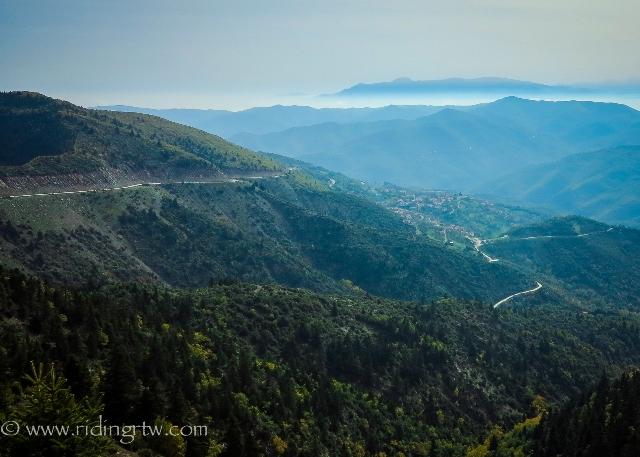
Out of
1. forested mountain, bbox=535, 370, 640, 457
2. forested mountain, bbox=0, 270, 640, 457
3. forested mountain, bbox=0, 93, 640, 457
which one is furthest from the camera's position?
forested mountain, bbox=535, 370, 640, 457

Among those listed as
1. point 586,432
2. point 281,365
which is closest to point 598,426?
point 586,432

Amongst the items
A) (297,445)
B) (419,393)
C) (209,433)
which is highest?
(209,433)

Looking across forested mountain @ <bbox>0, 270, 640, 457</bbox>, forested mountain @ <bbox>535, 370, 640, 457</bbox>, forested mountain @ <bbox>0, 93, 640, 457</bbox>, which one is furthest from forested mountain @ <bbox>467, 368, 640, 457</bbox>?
forested mountain @ <bbox>0, 270, 640, 457</bbox>

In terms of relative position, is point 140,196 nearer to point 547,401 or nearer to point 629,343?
point 547,401

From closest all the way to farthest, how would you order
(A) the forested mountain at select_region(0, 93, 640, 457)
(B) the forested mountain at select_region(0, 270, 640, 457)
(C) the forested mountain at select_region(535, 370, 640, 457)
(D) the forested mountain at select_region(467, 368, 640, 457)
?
(B) the forested mountain at select_region(0, 270, 640, 457), (A) the forested mountain at select_region(0, 93, 640, 457), (C) the forested mountain at select_region(535, 370, 640, 457), (D) the forested mountain at select_region(467, 368, 640, 457)

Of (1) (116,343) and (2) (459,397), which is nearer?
(1) (116,343)

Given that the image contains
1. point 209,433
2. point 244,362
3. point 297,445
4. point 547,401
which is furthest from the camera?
point 547,401

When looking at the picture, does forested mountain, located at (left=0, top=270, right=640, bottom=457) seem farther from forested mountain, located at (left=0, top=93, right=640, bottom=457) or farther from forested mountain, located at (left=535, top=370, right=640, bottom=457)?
forested mountain, located at (left=535, top=370, right=640, bottom=457)

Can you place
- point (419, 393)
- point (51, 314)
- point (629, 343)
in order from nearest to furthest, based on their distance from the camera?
point (51, 314), point (419, 393), point (629, 343)

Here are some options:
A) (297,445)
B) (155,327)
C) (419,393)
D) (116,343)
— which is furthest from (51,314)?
(419,393)
